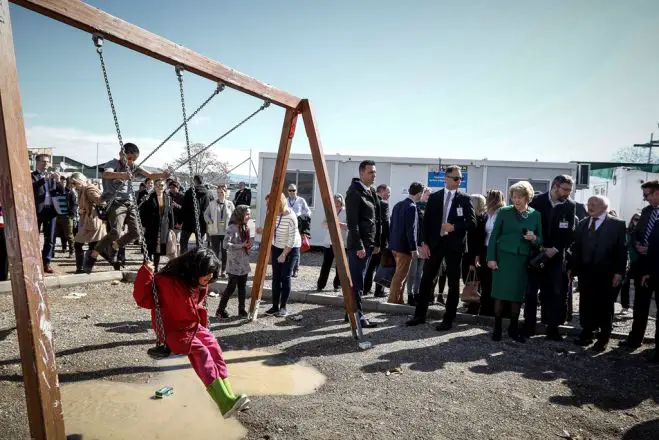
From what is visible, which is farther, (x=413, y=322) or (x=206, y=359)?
(x=413, y=322)

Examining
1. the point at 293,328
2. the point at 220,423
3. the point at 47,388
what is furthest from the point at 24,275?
the point at 293,328

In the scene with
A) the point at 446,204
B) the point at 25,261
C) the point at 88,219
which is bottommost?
the point at 88,219

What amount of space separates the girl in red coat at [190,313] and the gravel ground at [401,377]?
1.22ft

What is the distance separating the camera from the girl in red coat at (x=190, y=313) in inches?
128

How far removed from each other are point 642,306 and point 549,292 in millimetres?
1077

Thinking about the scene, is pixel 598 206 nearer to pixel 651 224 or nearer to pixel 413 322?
pixel 651 224

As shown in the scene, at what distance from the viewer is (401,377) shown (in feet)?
14.5

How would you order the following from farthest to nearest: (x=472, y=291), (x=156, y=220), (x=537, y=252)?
(x=156, y=220)
(x=472, y=291)
(x=537, y=252)

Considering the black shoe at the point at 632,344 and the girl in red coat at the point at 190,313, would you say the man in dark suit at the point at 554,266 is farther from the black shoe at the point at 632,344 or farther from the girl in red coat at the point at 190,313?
the girl in red coat at the point at 190,313

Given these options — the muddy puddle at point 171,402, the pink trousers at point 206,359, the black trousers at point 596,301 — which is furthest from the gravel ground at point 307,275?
the pink trousers at point 206,359

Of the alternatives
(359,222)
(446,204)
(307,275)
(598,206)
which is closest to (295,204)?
(307,275)

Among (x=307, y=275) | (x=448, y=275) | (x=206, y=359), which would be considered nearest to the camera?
(x=206, y=359)

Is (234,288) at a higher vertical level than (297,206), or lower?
lower

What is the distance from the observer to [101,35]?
10.8ft
